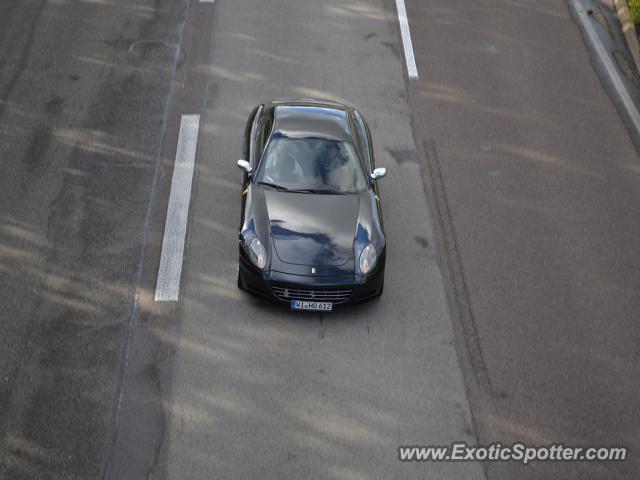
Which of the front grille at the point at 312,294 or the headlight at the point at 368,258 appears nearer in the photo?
the front grille at the point at 312,294

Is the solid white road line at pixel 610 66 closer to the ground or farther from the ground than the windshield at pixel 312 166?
closer to the ground

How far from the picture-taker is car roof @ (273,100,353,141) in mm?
11711

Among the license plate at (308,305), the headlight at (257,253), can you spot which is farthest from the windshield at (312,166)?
the license plate at (308,305)

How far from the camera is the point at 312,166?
446 inches

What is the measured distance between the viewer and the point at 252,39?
53.3 ft

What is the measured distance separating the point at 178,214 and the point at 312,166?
2.10 m

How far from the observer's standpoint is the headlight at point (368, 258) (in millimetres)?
10461

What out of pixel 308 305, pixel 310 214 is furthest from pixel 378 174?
pixel 308 305

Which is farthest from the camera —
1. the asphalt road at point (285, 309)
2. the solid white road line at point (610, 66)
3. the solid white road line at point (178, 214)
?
the solid white road line at point (610, 66)

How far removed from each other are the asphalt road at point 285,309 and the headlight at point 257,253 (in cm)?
66

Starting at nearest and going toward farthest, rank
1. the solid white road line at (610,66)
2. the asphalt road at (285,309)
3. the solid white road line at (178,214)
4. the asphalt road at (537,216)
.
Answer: the asphalt road at (285,309) → the asphalt road at (537,216) → the solid white road line at (178,214) → the solid white road line at (610,66)

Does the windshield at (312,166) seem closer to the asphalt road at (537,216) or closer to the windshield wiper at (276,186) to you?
the windshield wiper at (276,186)

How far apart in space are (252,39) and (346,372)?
8.31 meters

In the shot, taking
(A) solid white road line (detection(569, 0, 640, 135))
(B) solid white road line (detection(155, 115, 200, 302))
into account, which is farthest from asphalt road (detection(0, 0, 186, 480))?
(A) solid white road line (detection(569, 0, 640, 135))
